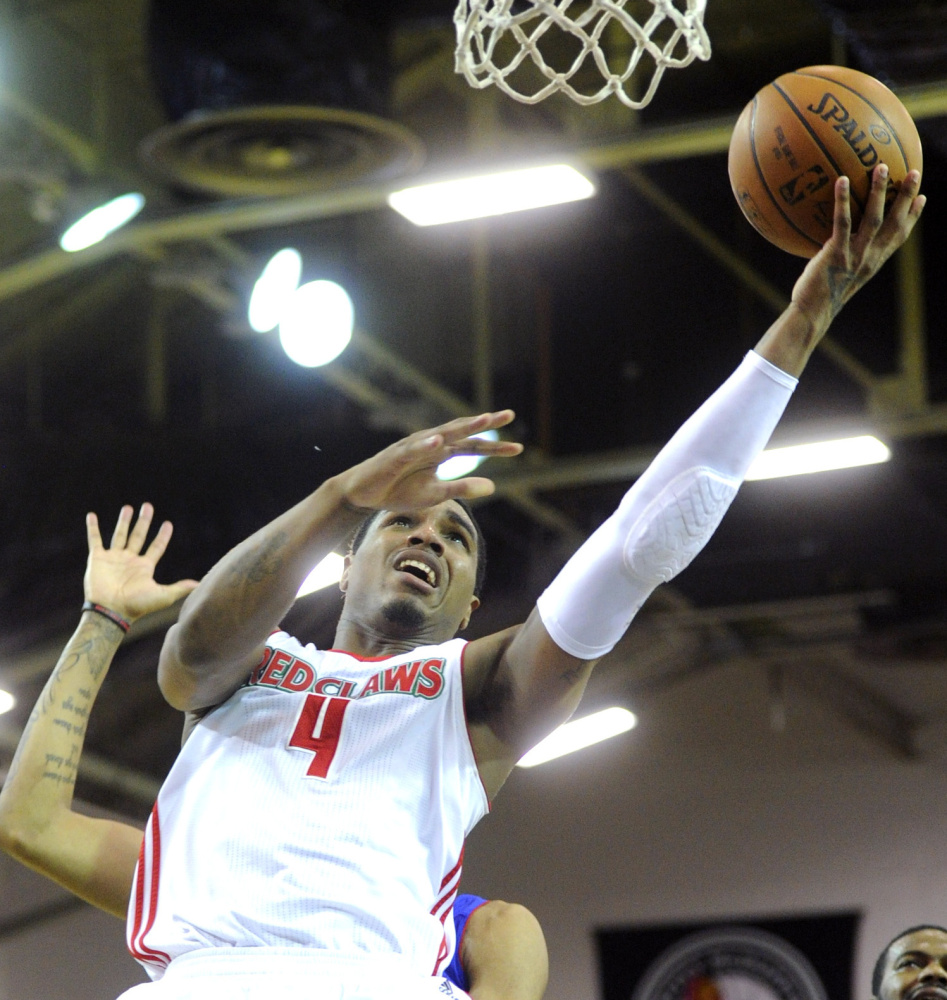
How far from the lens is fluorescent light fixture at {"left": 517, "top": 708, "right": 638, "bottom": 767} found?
A: 1278 centimetres

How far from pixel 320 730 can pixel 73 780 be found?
0.61 m

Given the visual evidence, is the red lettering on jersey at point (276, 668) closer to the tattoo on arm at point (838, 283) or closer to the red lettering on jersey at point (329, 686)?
the red lettering on jersey at point (329, 686)

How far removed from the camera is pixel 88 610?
348cm

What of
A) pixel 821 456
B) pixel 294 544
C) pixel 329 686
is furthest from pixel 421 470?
pixel 821 456

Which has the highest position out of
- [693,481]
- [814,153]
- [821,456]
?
[821,456]

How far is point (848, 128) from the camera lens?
3.23 meters

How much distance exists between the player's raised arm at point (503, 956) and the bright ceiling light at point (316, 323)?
17.8 ft

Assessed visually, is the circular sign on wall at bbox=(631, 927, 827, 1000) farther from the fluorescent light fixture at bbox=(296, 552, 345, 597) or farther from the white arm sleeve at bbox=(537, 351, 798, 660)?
the white arm sleeve at bbox=(537, 351, 798, 660)

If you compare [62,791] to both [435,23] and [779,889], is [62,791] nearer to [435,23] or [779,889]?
[435,23]

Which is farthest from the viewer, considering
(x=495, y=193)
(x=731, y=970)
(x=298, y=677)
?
(x=731, y=970)

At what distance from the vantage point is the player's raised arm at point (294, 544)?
9.11 ft

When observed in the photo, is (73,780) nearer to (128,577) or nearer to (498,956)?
(128,577)

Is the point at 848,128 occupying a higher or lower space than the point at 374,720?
higher

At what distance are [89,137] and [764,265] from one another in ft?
13.0
